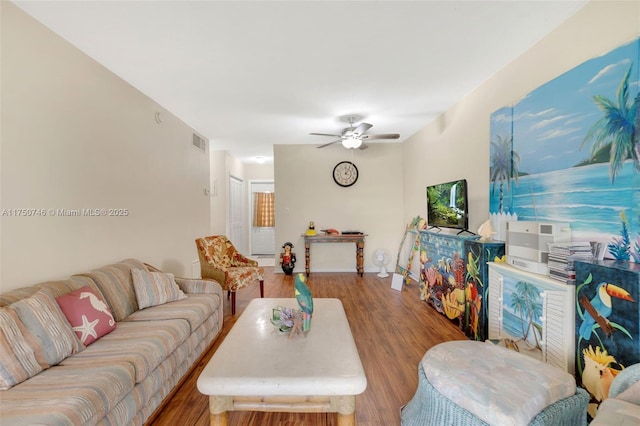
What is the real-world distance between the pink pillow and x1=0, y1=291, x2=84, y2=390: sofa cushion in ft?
0.19

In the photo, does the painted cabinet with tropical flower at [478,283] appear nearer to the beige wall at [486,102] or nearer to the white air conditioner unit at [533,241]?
the white air conditioner unit at [533,241]

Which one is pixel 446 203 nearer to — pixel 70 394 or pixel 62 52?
pixel 70 394

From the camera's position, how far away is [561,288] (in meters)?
1.52

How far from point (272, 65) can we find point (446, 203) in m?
2.43

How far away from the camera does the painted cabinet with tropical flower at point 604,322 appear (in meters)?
1.19

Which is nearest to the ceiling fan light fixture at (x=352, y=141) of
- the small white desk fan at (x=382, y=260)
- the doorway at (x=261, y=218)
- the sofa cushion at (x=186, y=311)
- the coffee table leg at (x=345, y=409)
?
the small white desk fan at (x=382, y=260)

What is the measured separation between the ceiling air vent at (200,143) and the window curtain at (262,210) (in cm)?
281

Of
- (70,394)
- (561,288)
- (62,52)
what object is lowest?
(70,394)

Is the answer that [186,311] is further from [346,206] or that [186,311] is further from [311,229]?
[346,206]

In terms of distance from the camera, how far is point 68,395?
1.10 metres

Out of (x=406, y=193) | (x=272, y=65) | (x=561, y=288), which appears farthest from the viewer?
(x=406, y=193)

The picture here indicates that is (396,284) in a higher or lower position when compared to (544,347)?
lower

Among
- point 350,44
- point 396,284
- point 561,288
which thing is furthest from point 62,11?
point 396,284

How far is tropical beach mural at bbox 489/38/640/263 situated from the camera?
4.57ft
